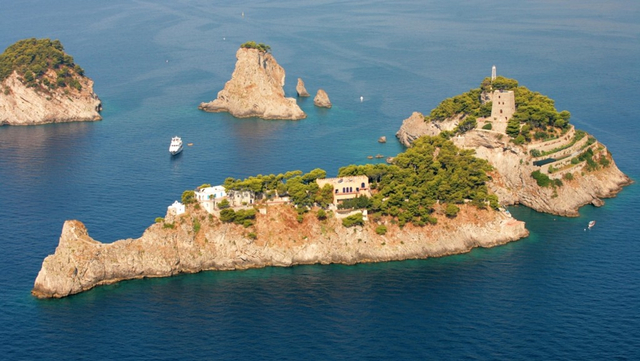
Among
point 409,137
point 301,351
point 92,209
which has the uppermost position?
point 409,137

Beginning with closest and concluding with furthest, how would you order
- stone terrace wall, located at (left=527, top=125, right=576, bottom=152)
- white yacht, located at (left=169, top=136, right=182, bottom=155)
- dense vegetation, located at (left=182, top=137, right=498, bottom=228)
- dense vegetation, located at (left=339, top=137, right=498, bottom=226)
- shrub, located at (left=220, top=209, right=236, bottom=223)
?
shrub, located at (left=220, top=209, right=236, bottom=223) < dense vegetation, located at (left=182, top=137, right=498, bottom=228) < dense vegetation, located at (left=339, top=137, right=498, bottom=226) < stone terrace wall, located at (left=527, top=125, right=576, bottom=152) < white yacht, located at (left=169, top=136, right=182, bottom=155)

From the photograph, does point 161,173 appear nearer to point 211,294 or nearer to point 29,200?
point 29,200

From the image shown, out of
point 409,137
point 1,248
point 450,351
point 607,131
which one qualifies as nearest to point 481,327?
point 450,351

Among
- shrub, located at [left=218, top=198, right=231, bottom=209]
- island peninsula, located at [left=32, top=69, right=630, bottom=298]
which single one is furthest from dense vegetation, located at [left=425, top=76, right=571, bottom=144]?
shrub, located at [left=218, top=198, right=231, bottom=209]

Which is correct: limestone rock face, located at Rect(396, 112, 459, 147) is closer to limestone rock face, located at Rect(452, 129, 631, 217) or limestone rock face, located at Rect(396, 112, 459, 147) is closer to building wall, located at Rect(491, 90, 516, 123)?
building wall, located at Rect(491, 90, 516, 123)

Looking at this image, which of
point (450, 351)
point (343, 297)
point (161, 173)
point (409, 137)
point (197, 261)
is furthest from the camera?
point (409, 137)

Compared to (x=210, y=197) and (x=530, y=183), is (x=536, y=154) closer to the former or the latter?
(x=530, y=183)
